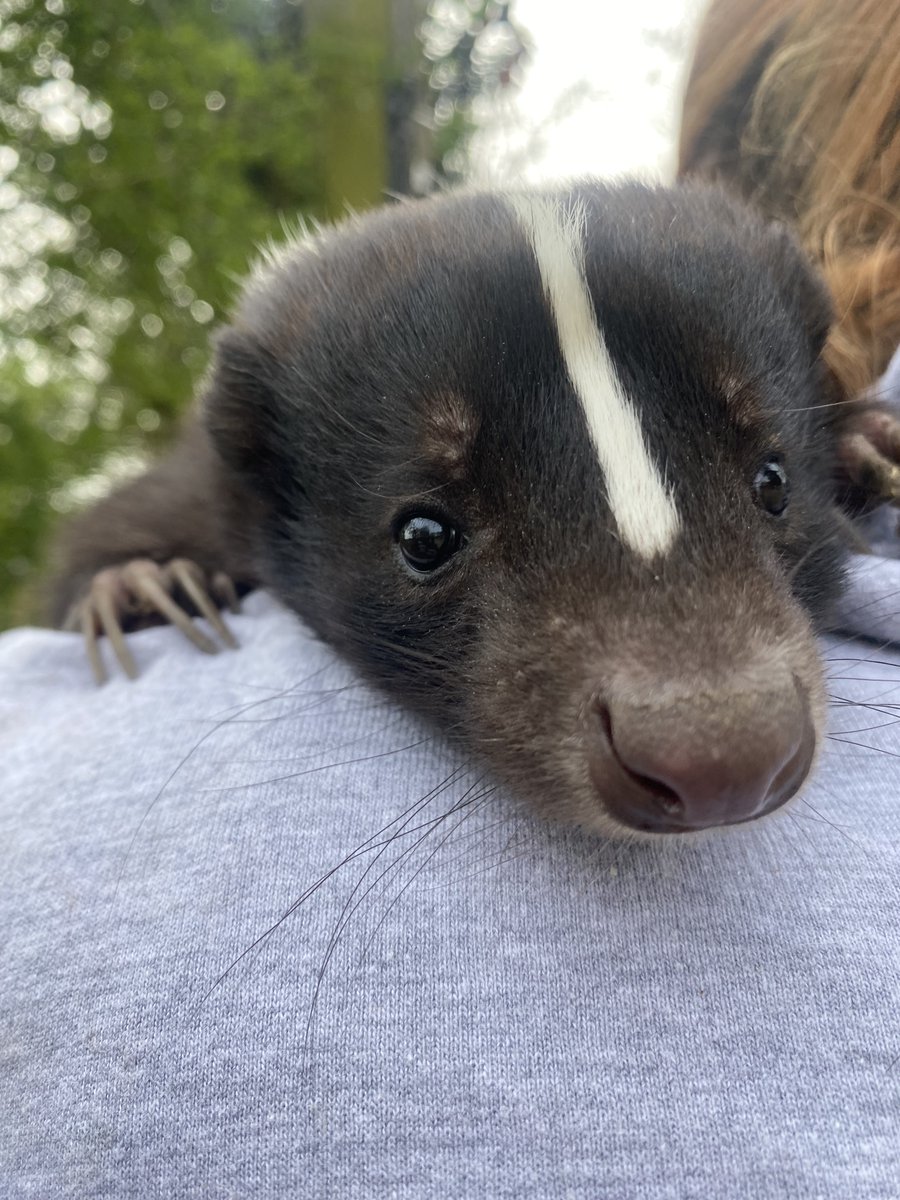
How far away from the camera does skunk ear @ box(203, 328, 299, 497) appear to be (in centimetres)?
229

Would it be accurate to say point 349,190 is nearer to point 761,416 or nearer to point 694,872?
point 761,416

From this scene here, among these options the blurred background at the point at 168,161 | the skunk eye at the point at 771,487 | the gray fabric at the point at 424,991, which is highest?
the blurred background at the point at 168,161

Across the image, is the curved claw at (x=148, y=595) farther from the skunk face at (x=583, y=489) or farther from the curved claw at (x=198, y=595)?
the skunk face at (x=583, y=489)

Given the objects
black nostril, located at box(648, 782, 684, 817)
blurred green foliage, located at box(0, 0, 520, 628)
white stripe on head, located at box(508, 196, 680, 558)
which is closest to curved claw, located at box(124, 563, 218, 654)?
white stripe on head, located at box(508, 196, 680, 558)

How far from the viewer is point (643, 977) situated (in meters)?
1.24

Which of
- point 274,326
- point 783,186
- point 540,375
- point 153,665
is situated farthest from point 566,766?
point 783,186

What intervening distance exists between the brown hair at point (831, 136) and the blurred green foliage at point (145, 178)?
6.08ft

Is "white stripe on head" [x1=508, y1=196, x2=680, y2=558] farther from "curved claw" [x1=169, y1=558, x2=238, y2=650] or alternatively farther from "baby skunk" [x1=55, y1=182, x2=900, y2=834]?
"curved claw" [x1=169, y1=558, x2=238, y2=650]

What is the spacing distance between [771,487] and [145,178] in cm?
351

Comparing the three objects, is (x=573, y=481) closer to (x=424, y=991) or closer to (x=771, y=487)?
(x=771, y=487)

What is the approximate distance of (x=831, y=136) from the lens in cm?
230

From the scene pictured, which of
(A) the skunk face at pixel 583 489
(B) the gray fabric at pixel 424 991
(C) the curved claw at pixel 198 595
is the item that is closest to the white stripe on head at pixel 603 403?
(A) the skunk face at pixel 583 489

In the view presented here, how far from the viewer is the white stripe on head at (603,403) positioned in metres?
1.57

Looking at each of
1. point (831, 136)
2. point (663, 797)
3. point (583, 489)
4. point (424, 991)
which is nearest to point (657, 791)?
point (663, 797)
